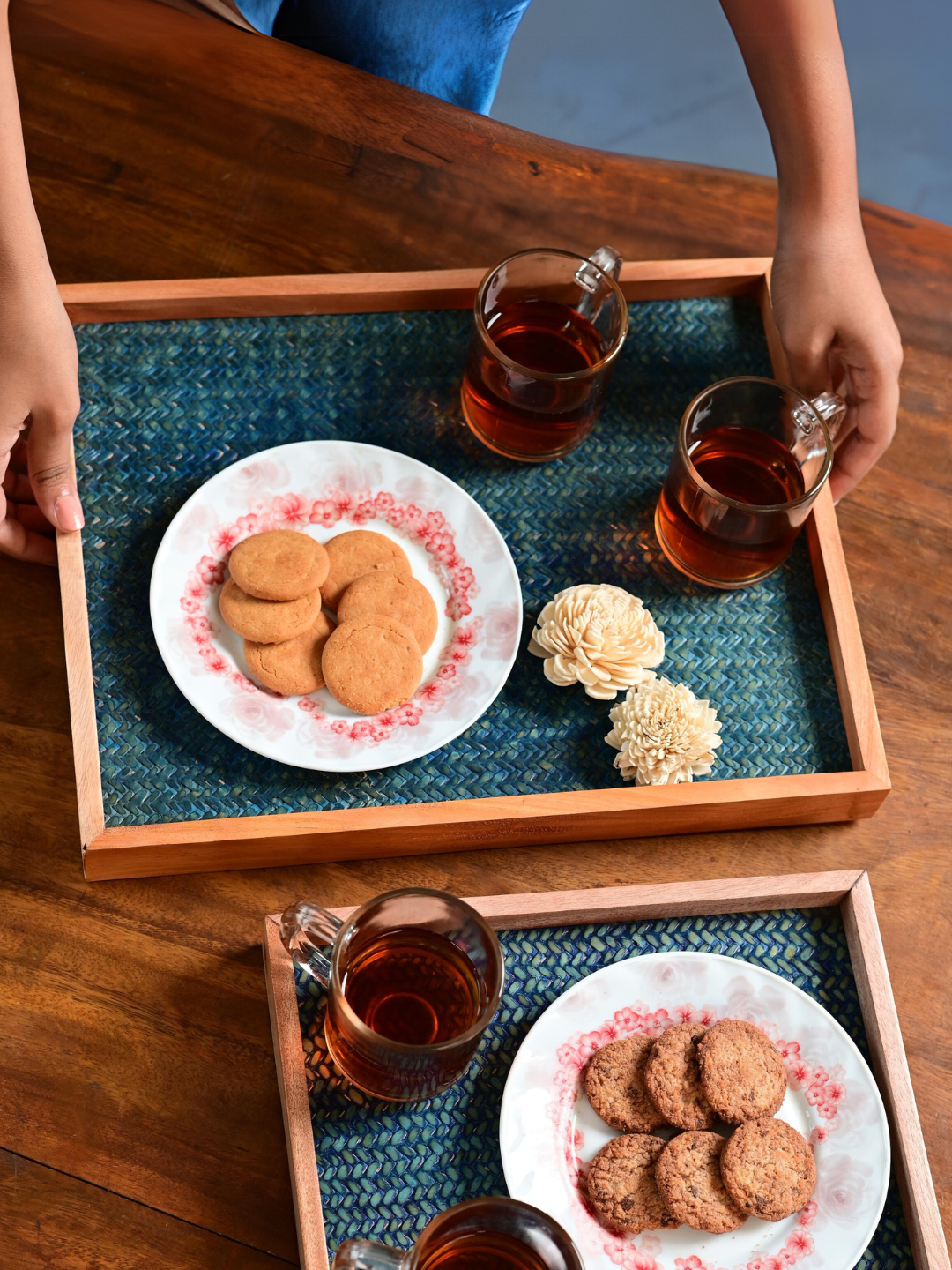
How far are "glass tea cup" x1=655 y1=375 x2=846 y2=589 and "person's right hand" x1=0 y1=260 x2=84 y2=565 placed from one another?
23.7 inches

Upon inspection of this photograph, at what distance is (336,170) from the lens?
4.65 feet

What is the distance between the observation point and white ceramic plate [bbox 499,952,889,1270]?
40.0 inches

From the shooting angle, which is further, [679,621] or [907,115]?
[907,115]

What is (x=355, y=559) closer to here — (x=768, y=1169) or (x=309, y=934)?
(x=309, y=934)

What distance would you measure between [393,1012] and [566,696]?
355mm

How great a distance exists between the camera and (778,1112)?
107cm

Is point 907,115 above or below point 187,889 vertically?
above

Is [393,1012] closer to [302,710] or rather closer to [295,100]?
[302,710]

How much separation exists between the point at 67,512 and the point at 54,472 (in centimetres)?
4

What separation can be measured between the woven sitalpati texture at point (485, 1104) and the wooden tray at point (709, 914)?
0.01 metres

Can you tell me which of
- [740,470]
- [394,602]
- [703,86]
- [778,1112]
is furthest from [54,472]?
[703,86]

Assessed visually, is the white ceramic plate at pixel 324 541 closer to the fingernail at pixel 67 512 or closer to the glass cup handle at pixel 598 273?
the fingernail at pixel 67 512

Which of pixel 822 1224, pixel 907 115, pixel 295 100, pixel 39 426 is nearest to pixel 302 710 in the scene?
pixel 39 426

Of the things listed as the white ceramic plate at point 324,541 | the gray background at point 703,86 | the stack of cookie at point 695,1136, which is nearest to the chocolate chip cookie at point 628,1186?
the stack of cookie at point 695,1136
